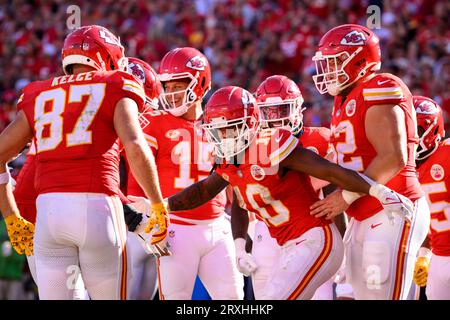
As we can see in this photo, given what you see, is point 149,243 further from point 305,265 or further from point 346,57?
point 346,57

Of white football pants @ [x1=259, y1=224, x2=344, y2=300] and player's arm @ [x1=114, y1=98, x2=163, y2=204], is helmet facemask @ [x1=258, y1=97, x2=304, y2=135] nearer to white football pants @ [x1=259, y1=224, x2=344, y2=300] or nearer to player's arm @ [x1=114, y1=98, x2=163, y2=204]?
white football pants @ [x1=259, y1=224, x2=344, y2=300]

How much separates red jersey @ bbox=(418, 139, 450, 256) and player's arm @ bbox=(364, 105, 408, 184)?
0.98 m

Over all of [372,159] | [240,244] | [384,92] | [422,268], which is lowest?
[422,268]

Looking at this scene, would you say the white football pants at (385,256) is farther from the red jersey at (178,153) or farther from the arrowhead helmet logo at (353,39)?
the red jersey at (178,153)

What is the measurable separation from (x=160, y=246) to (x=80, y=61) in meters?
1.23

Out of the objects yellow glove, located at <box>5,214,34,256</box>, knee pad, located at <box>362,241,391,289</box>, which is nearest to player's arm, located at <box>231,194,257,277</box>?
knee pad, located at <box>362,241,391,289</box>

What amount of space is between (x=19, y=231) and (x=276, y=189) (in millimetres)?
1467

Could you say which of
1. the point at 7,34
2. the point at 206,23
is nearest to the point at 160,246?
the point at 206,23

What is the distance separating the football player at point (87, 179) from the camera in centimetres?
435

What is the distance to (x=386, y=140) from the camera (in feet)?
15.5

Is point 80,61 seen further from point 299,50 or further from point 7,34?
point 7,34

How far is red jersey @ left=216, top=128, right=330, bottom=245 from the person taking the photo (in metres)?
4.68

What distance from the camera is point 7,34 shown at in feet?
51.3

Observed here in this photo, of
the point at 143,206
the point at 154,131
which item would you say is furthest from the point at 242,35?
the point at 143,206
